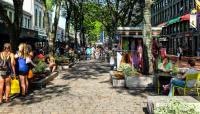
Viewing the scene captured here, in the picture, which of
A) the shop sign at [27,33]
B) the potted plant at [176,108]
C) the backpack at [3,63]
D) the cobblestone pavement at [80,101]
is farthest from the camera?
the shop sign at [27,33]

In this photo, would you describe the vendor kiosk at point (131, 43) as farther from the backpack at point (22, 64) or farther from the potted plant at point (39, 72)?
the backpack at point (22, 64)

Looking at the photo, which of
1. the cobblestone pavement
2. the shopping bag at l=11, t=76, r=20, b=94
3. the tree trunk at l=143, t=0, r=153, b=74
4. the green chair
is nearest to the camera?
the cobblestone pavement

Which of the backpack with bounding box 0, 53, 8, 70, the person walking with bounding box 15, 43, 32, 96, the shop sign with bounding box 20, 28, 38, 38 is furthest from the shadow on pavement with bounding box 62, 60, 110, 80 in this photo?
the shop sign with bounding box 20, 28, 38, 38

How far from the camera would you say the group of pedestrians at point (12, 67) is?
10305 mm

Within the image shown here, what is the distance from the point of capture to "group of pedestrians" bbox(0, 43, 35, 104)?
10.3 m

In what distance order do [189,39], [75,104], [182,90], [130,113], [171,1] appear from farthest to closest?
[171,1], [189,39], [182,90], [75,104], [130,113]

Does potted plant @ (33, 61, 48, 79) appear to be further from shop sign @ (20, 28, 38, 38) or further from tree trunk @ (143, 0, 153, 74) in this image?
shop sign @ (20, 28, 38, 38)

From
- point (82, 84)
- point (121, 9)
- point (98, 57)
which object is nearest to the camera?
point (82, 84)

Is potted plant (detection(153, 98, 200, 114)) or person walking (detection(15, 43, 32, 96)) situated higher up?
person walking (detection(15, 43, 32, 96))

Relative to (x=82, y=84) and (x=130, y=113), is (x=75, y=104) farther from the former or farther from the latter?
(x=82, y=84)

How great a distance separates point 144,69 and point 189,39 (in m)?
37.4

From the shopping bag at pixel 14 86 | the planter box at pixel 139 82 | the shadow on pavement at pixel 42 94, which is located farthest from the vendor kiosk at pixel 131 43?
the shopping bag at pixel 14 86

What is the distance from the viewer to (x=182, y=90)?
36.4 ft

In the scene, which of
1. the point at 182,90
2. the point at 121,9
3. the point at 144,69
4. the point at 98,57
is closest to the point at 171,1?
the point at 98,57
